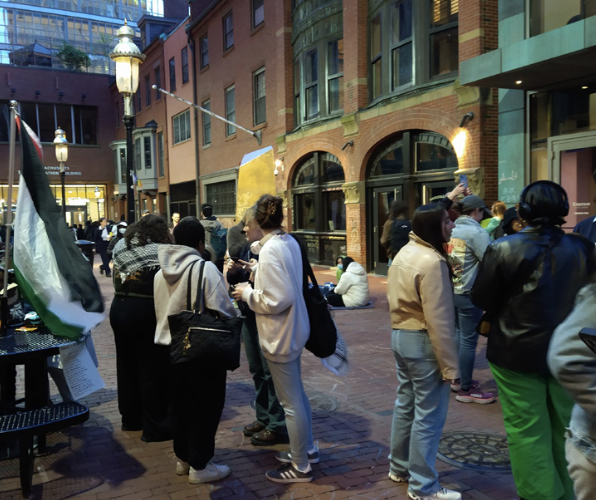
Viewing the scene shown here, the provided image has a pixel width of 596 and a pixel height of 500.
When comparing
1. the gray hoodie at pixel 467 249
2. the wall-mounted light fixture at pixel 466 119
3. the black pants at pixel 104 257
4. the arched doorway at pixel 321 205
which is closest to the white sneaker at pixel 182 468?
the gray hoodie at pixel 467 249

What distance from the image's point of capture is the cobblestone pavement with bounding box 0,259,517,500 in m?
3.63

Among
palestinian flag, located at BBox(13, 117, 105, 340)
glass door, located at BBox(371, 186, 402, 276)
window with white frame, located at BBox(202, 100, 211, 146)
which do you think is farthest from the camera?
window with white frame, located at BBox(202, 100, 211, 146)

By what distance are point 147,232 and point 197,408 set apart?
4.98 feet

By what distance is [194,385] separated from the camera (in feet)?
12.0

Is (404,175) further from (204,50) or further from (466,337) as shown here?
(204,50)

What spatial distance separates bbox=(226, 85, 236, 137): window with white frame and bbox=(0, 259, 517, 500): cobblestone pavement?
17903mm

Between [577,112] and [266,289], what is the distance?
8.42 meters

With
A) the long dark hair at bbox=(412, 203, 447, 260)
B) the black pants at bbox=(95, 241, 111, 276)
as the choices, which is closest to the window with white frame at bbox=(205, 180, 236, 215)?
the black pants at bbox=(95, 241, 111, 276)

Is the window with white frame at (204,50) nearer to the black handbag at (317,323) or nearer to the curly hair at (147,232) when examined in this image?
the curly hair at (147,232)

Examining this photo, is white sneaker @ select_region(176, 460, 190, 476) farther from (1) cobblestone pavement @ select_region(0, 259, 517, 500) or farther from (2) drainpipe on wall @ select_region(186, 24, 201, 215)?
(2) drainpipe on wall @ select_region(186, 24, 201, 215)

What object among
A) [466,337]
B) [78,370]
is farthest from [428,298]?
[78,370]

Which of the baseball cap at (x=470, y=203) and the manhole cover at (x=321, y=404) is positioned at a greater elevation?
the baseball cap at (x=470, y=203)

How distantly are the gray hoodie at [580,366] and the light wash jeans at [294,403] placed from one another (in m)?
2.00

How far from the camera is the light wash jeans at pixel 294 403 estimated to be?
143 inches
